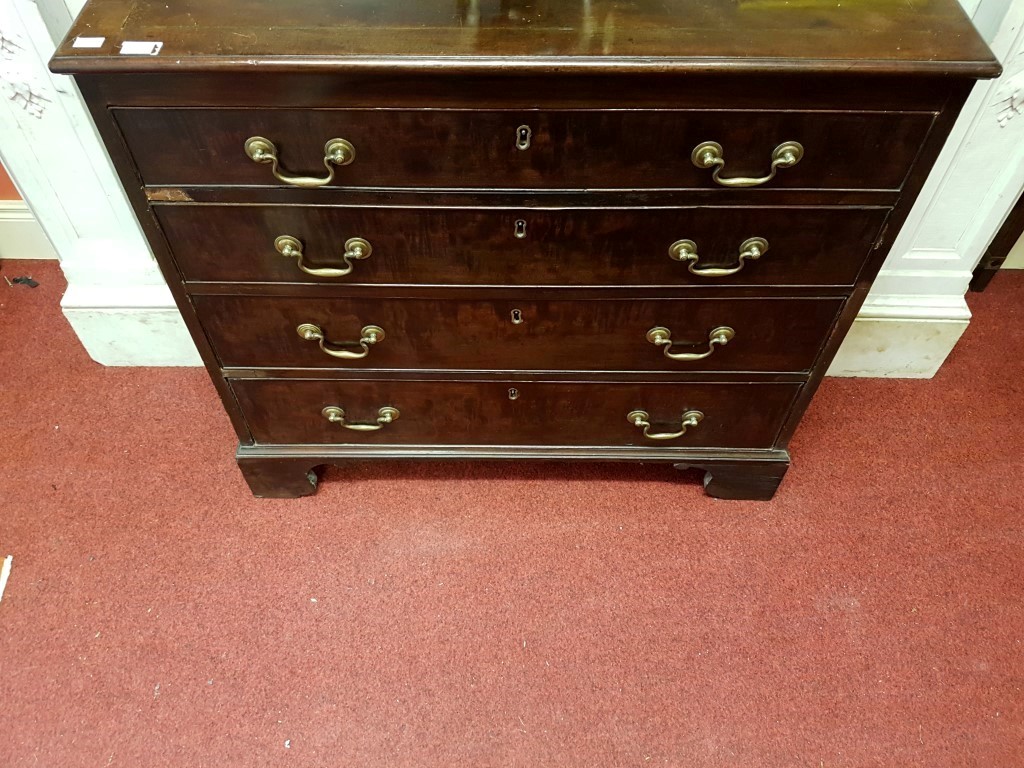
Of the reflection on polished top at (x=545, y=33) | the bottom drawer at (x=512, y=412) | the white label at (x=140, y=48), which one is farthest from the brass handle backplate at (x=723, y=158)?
the white label at (x=140, y=48)

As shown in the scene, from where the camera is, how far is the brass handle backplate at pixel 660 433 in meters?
1.35

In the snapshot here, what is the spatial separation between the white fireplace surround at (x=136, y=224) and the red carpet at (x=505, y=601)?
11 centimetres

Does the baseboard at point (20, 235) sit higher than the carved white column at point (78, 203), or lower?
lower

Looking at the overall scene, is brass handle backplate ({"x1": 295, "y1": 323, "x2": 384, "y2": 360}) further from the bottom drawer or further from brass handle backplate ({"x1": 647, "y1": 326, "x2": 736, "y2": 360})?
brass handle backplate ({"x1": 647, "y1": 326, "x2": 736, "y2": 360})

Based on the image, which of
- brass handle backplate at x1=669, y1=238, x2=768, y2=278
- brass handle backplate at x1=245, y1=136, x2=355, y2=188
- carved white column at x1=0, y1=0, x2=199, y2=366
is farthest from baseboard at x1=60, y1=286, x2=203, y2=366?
brass handle backplate at x1=669, y1=238, x2=768, y2=278

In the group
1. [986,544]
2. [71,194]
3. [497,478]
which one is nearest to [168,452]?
[71,194]

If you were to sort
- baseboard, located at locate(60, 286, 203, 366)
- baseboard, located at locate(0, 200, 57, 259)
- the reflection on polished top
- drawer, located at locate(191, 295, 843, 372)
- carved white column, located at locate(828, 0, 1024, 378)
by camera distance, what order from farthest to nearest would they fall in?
1. baseboard, located at locate(0, 200, 57, 259)
2. baseboard, located at locate(60, 286, 203, 366)
3. carved white column, located at locate(828, 0, 1024, 378)
4. drawer, located at locate(191, 295, 843, 372)
5. the reflection on polished top

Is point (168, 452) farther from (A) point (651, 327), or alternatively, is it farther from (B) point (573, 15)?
(B) point (573, 15)

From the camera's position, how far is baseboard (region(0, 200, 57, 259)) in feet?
6.04

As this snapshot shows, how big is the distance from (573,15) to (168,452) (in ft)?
3.91

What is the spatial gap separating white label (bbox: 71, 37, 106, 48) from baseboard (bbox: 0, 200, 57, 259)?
42.5 inches

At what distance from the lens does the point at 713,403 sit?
52.9 inches

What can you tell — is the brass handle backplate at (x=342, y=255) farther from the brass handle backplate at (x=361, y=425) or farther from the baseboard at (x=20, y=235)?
the baseboard at (x=20, y=235)

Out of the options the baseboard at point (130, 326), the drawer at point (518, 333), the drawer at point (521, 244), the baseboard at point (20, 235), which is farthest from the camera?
the baseboard at point (20, 235)
